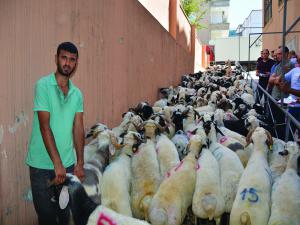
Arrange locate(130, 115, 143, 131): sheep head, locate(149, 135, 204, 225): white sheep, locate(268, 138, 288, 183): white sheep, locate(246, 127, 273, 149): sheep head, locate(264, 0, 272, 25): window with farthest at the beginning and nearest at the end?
locate(264, 0, 272, 25): window → locate(130, 115, 143, 131): sheep head → locate(246, 127, 273, 149): sheep head → locate(268, 138, 288, 183): white sheep → locate(149, 135, 204, 225): white sheep

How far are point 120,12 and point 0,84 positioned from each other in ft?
A: 13.7

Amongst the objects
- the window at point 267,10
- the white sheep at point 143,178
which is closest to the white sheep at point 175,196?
the white sheep at point 143,178

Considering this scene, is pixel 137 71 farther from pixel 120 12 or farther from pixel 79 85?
pixel 79 85

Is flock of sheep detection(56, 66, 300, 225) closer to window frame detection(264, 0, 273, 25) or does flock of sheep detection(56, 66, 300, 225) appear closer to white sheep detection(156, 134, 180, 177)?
white sheep detection(156, 134, 180, 177)

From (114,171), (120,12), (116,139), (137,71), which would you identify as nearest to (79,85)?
(116,139)

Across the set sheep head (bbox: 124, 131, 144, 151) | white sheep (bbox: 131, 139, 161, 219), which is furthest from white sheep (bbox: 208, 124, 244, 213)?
sheep head (bbox: 124, 131, 144, 151)

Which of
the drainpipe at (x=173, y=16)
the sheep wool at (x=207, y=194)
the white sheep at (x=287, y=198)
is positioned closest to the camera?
the white sheep at (x=287, y=198)

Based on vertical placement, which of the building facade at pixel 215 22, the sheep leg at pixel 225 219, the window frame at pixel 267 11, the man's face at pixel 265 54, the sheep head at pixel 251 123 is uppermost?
the building facade at pixel 215 22

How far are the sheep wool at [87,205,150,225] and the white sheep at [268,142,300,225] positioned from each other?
140 cm

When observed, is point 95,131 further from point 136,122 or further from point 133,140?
point 136,122

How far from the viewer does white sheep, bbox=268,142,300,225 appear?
3600mm

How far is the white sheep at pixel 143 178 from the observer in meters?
4.11

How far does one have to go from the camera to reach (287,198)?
386 cm

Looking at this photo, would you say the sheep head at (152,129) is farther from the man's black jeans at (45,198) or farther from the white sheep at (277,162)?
the man's black jeans at (45,198)
